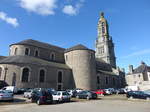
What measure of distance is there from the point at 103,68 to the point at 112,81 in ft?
23.4

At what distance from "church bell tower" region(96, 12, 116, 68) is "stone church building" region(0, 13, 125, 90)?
16854mm

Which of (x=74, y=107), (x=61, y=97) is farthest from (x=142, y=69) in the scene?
(x=74, y=107)

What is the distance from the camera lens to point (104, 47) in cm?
6969

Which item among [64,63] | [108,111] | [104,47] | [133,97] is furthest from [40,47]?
[104,47]

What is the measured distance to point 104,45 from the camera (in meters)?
69.9

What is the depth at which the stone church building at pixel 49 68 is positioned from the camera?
3062cm

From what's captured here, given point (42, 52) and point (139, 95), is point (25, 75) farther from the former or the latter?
point (139, 95)

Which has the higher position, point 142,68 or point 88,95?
point 142,68

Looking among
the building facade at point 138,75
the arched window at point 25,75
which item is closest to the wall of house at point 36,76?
the arched window at point 25,75

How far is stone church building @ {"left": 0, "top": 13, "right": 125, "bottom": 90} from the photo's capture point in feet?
100

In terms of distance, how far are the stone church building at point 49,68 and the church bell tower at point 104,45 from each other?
16.9 metres

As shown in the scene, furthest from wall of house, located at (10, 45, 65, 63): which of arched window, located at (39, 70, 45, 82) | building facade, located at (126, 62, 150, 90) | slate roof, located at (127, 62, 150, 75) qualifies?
slate roof, located at (127, 62, 150, 75)

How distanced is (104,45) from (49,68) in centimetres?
4197

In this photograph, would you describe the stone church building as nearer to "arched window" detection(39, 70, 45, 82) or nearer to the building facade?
"arched window" detection(39, 70, 45, 82)
